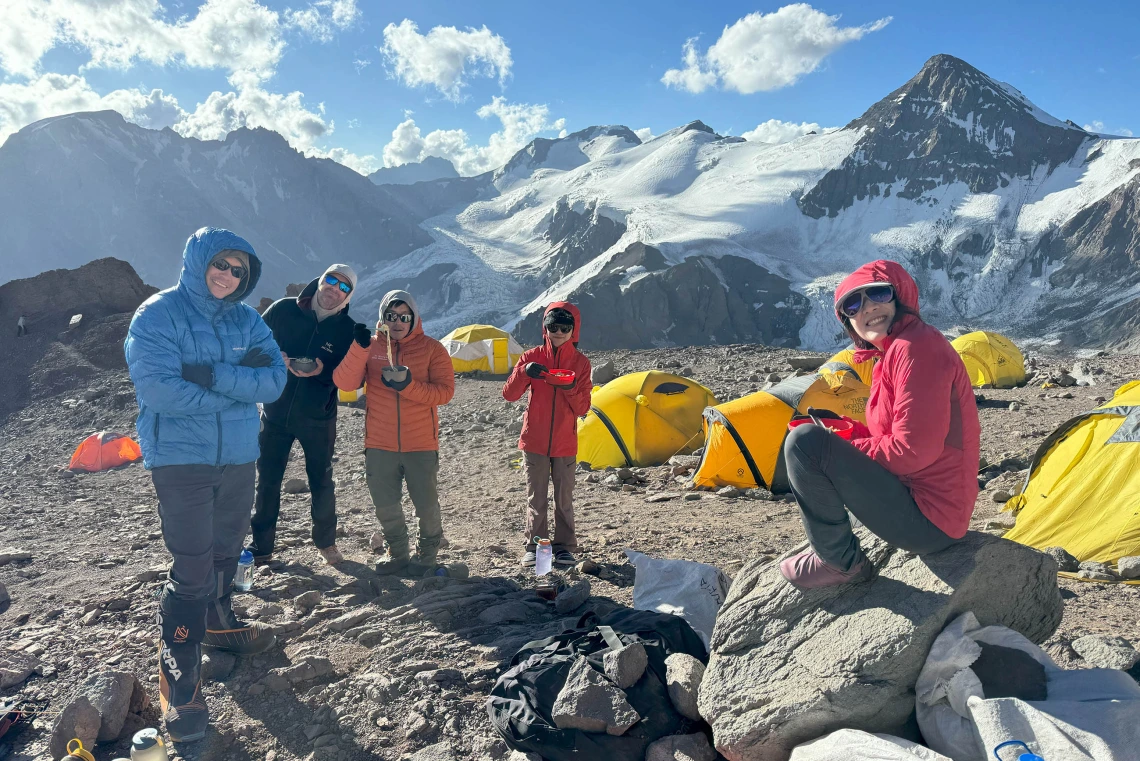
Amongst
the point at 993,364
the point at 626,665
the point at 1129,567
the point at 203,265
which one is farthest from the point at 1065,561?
the point at 993,364

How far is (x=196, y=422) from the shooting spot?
336 centimetres

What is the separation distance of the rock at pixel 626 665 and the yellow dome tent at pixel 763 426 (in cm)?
531

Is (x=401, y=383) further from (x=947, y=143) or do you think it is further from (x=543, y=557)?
(x=947, y=143)

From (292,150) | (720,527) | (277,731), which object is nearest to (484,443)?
(720,527)

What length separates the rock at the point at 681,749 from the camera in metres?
2.75

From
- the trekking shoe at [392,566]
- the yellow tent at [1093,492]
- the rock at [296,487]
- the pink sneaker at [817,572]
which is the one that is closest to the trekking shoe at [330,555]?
the trekking shoe at [392,566]

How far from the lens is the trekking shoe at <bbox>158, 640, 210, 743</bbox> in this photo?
10.5 feet

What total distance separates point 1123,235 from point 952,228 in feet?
61.5

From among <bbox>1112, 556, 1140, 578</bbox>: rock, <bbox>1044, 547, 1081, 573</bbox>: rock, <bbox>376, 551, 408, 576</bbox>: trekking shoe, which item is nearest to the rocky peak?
<bbox>1044, 547, 1081, 573</bbox>: rock

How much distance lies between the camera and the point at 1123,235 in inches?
3130

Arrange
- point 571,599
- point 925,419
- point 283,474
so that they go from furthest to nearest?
point 283,474 < point 571,599 < point 925,419

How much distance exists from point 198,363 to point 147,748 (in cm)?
179

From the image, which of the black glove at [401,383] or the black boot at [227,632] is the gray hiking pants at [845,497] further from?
the black boot at [227,632]

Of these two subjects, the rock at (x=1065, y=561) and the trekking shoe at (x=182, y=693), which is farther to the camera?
the rock at (x=1065, y=561)
